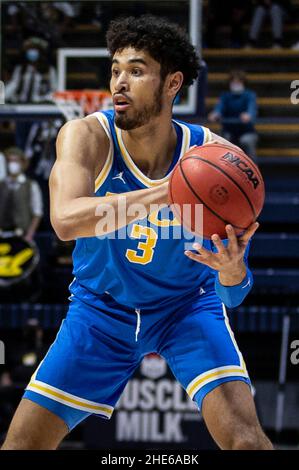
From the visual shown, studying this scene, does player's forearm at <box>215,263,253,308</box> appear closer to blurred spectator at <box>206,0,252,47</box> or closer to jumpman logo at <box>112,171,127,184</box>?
jumpman logo at <box>112,171,127,184</box>

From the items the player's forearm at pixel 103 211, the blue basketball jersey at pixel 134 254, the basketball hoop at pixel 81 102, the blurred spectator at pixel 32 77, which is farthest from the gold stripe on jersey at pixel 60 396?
the blurred spectator at pixel 32 77

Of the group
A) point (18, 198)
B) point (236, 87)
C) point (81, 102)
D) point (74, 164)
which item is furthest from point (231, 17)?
point (74, 164)

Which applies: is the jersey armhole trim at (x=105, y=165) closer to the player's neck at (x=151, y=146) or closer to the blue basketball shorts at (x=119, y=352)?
the player's neck at (x=151, y=146)

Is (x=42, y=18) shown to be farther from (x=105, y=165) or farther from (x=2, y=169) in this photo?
(x=105, y=165)

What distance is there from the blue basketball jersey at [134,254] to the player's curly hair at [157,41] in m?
0.34

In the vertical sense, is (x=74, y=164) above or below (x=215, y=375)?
above

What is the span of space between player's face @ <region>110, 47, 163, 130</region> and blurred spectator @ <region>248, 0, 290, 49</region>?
945 cm

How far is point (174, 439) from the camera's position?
8047mm

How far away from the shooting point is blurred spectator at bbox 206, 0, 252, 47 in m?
13.0

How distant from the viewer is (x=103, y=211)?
3.37 m

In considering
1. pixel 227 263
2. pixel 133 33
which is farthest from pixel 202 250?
pixel 133 33

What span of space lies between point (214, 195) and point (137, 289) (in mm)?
765

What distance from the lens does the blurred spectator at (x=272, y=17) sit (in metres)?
13.0

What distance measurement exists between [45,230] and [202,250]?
24.5 ft
